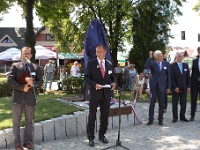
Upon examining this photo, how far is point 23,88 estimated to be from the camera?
4.54 meters

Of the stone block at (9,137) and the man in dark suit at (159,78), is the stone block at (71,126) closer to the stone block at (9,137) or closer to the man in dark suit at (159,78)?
the stone block at (9,137)

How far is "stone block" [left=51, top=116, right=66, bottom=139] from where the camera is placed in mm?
5602

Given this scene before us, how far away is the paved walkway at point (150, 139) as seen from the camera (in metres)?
5.11

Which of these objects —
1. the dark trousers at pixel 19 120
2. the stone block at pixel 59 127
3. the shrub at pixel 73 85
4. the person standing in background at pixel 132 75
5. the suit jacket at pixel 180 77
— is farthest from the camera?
the person standing in background at pixel 132 75

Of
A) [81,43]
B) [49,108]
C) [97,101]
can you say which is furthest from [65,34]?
[97,101]

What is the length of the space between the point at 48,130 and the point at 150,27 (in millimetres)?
15982

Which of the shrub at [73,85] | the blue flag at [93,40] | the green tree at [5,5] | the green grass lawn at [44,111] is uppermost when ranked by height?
the green tree at [5,5]

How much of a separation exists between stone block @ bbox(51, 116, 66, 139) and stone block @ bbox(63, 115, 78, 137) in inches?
3.7

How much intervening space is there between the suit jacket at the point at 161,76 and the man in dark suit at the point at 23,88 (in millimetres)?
3078

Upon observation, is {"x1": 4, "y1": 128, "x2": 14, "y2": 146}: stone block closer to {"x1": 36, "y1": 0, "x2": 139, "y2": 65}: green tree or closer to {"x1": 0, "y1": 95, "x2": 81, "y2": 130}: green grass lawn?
{"x1": 0, "y1": 95, "x2": 81, "y2": 130}: green grass lawn

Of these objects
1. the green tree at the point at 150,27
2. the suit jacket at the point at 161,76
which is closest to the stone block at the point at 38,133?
the suit jacket at the point at 161,76

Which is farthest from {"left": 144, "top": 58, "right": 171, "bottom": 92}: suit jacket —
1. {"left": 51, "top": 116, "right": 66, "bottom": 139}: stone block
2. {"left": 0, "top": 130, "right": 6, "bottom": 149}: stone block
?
{"left": 0, "top": 130, "right": 6, "bottom": 149}: stone block

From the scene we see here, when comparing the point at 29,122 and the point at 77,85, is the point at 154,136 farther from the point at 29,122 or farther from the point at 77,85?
the point at 77,85

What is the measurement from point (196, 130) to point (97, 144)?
248cm
